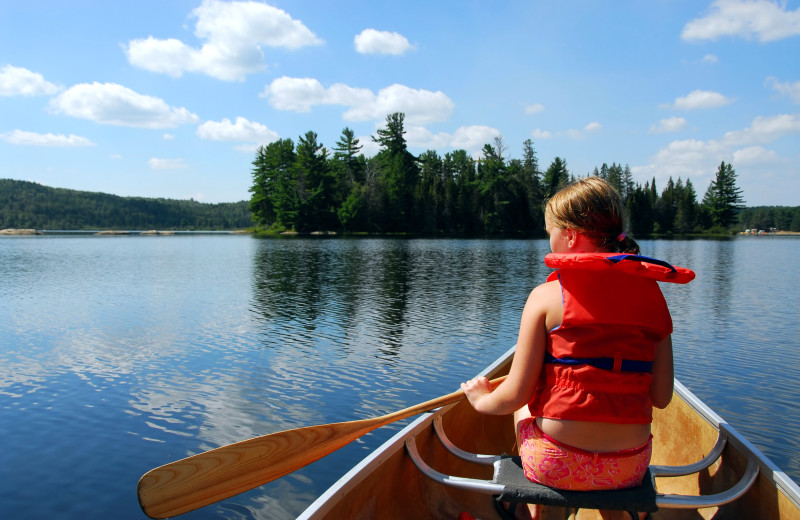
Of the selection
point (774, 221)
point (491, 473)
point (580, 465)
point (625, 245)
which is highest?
point (774, 221)

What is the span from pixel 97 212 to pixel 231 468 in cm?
16479

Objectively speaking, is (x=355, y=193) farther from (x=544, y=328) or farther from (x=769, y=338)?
(x=544, y=328)

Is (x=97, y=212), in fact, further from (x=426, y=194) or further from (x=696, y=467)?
(x=696, y=467)

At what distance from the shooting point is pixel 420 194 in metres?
78.0

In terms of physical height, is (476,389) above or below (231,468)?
above

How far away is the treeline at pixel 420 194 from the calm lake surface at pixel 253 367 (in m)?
54.3

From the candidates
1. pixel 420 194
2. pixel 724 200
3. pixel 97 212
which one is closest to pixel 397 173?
pixel 420 194

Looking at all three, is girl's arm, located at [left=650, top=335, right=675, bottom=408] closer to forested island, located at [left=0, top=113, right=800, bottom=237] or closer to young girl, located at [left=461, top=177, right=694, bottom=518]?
young girl, located at [left=461, top=177, right=694, bottom=518]

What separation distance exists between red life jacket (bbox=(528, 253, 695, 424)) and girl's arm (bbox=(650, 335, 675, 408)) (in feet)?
0.23

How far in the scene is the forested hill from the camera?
432 ft

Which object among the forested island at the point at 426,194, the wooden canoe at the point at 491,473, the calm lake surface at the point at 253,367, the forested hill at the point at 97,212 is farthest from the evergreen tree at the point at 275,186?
the wooden canoe at the point at 491,473

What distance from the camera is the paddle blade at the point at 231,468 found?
2496mm

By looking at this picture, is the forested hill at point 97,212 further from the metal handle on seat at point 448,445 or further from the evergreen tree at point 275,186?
the metal handle on seat at point 448,445

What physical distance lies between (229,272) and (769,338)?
20281 millimetres
